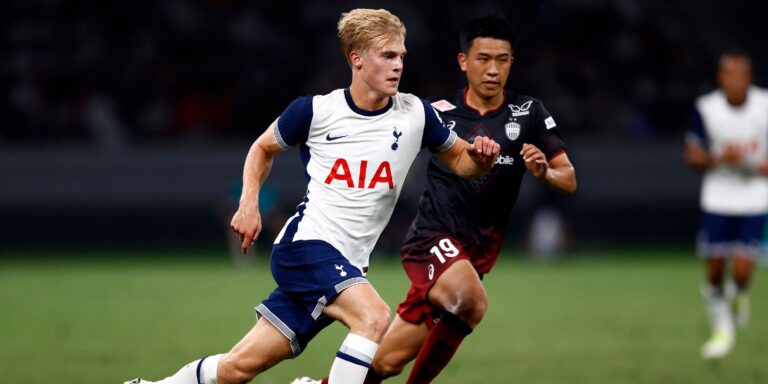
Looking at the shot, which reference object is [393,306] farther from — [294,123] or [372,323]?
[372,323]

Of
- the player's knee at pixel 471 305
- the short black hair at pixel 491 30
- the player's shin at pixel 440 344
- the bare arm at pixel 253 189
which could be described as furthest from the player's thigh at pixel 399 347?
the short black hair at pixel 491 30

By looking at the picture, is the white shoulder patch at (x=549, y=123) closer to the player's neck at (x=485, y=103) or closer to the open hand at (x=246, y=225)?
the player's neck at (x=485, y=103)

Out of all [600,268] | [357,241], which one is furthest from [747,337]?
[600,268]

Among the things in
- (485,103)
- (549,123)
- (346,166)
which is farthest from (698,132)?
(346,166)

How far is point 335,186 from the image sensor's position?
6535 millimetres

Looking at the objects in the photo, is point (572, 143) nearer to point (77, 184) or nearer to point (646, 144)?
point (646, 144)

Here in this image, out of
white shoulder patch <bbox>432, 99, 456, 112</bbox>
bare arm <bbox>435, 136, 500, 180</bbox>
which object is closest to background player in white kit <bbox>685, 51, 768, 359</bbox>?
white shoulder patch <bbox>432, 99, 456, 112</bbox>

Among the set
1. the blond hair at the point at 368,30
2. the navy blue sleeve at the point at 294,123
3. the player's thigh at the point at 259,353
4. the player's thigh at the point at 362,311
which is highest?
the blond hair at the point at 368,30

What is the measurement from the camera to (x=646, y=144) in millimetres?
22672

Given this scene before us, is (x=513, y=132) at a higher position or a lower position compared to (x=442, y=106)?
lower

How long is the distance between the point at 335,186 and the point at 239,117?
54.3ft

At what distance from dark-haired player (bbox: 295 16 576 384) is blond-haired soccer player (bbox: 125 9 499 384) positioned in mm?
982

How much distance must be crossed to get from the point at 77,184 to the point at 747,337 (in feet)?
45.4

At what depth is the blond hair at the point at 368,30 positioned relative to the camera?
6449mm
